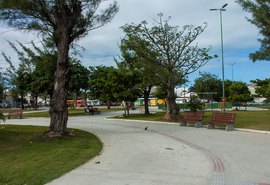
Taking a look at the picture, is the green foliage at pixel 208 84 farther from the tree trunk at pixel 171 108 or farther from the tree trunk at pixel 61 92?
the tree trunk at pixel 61 92

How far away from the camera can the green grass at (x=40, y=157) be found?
8.47 m

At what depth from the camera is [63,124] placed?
54.4ft

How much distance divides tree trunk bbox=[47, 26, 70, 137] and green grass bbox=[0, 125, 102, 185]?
1008mm

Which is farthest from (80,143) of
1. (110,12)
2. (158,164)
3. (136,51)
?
(136,51)

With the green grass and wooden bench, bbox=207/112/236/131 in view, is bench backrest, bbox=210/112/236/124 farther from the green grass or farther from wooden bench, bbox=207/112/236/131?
the green grass

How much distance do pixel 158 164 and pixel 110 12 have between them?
11071mm

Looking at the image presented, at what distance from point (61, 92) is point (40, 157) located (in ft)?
19.4

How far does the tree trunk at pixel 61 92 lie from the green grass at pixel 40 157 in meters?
1.01

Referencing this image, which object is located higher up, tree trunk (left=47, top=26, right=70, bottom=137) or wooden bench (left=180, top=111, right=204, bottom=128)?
tree trunk (left=47, top=26, right=70, bottom=137)

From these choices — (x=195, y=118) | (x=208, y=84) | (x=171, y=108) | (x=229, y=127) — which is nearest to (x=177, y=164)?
(x=229, y=127)

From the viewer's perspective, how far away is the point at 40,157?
10.9 metres

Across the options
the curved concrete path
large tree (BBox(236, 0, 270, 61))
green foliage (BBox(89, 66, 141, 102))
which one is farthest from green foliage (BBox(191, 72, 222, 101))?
the curved concrete path

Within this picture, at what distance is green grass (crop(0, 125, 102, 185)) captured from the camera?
8.47m

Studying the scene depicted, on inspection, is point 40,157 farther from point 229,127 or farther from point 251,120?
point 251,120
